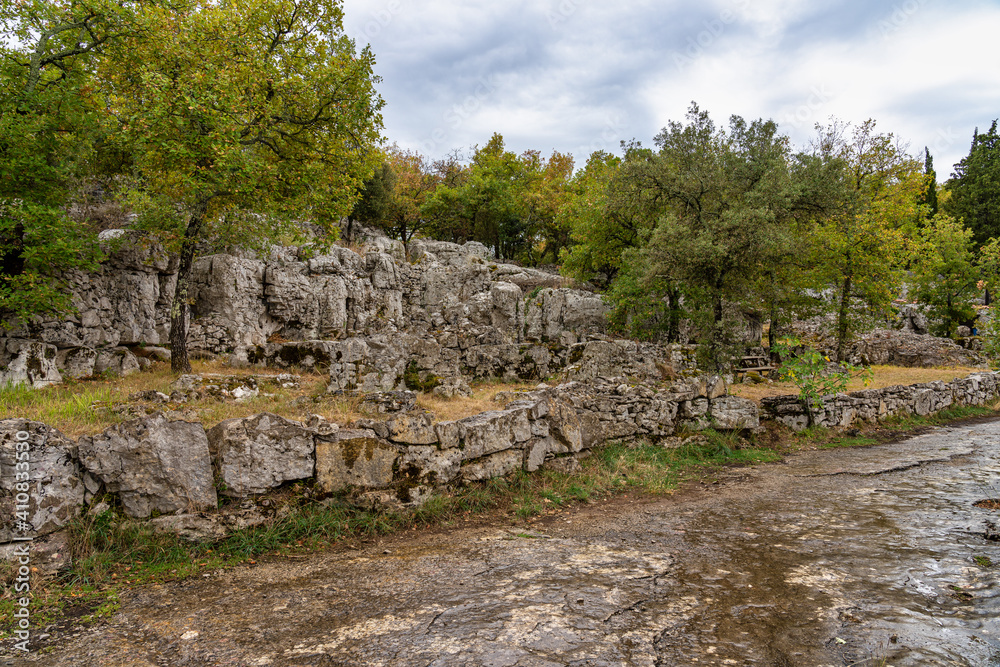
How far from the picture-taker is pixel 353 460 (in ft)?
24.3

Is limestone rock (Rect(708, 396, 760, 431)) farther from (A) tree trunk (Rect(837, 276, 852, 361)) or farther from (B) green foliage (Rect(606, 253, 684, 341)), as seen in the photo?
(A) tree trunk (Rect(837, 276, 852, 361))

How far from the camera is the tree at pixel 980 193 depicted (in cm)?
4647

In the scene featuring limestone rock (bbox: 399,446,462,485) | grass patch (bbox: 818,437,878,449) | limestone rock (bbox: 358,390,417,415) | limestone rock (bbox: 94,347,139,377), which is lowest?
grass patch (bbox: 818,437,878,449)

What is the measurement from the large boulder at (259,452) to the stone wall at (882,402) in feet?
41.9

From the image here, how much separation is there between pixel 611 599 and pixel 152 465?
600 cm

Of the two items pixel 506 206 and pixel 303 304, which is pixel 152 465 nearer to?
pixel 303 304

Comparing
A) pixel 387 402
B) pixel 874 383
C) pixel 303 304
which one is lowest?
pixel 874 383

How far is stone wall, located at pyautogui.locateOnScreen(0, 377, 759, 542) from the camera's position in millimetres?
5770

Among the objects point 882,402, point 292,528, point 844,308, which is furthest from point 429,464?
point 844,308

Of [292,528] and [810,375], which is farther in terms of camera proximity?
[810,375]

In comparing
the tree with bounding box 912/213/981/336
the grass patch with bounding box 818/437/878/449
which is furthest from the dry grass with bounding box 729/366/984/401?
the tree with bounding box 912/213/981/336

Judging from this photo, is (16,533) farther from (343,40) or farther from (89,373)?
(343,40)
